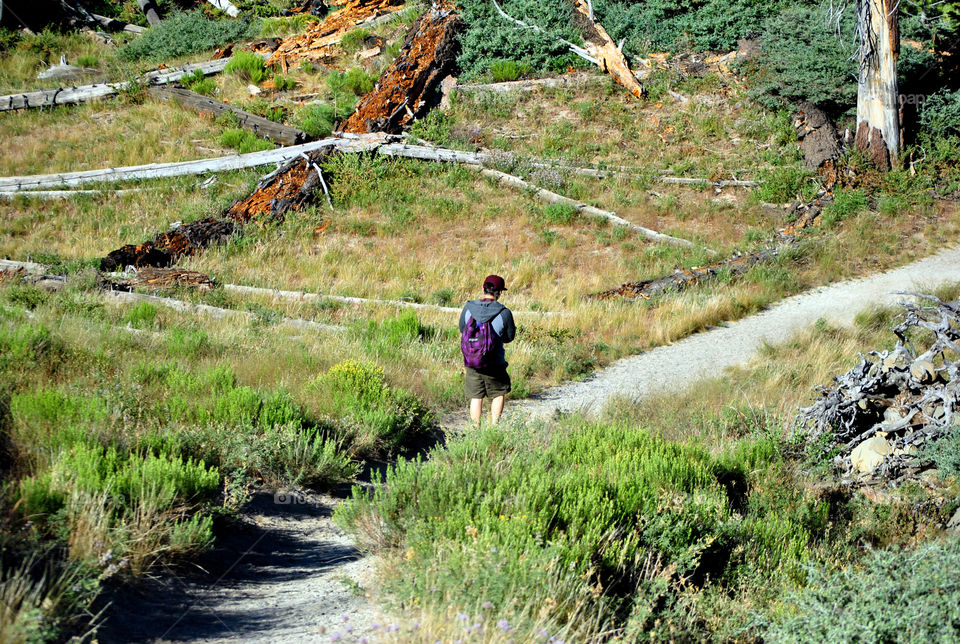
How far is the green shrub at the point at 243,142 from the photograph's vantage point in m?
19.1

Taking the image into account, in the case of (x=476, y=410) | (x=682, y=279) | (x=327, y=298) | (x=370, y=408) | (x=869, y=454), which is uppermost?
(x=327, y=298)

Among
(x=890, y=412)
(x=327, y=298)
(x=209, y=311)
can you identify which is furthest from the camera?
(x=327, y=298)

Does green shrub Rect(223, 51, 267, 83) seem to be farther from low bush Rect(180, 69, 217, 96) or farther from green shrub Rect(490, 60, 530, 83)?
green shrub Rect(490, 60, 530, 83)

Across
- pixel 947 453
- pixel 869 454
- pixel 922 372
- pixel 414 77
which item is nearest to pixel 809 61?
pixel 414 77

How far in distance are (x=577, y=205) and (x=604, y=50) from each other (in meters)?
6.96

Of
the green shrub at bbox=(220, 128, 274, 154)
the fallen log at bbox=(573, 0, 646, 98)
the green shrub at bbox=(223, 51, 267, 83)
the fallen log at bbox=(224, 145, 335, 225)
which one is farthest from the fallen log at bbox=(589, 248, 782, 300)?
the green shrub at bbox=(223, 51, 267, 83)

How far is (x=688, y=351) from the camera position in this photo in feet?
36.0

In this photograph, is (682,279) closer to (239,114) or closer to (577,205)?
(577,205)

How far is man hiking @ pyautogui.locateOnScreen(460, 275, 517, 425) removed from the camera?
6980 mm

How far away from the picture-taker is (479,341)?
7.03 metres

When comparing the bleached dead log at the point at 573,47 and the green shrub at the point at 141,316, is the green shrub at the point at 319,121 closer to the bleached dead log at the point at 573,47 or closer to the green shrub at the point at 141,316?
the bleached dead log at the point at 573,47

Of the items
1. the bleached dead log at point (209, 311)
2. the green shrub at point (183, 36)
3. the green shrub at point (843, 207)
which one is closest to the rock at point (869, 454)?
the bleached dead log at point (209, 311)

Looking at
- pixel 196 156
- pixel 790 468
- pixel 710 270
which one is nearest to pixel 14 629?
pixel 790 468

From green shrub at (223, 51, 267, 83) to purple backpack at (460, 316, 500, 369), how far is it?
1800cm
